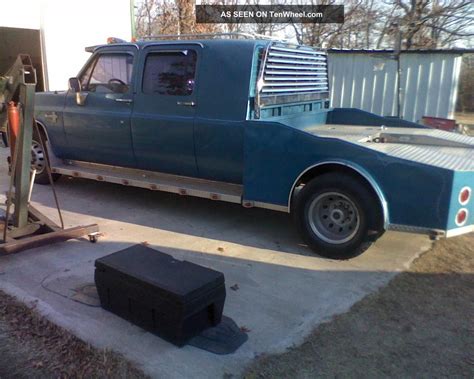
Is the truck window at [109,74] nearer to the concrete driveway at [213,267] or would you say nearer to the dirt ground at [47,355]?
the concrete driveway at [213,267]

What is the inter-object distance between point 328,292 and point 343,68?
8777 mm

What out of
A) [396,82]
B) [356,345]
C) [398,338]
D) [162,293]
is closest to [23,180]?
[162,293]

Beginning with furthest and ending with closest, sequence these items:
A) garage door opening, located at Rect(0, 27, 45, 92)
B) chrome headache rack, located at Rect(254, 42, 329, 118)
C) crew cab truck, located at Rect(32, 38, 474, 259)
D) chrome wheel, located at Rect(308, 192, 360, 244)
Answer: garage door opening, located at Rect(0, 27, 45, 92) < chrome headache rack, located at Rect(254, 42, 329, 118) < chrome wheel, located at Rect(308, 192, 360, 244) < crew cab truck, located at Rect(32, 38, 474, 259)

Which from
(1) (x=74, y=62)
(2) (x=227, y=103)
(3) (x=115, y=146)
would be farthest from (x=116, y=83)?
(1) (x=74, y=62)

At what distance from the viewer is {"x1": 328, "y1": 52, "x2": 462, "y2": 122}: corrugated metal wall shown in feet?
35.4

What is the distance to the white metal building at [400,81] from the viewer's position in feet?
35.4

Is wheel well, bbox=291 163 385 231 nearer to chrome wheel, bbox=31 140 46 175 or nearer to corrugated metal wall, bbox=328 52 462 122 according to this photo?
chrome wheel, bbox=31 140 46 175

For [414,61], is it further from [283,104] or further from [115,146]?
[115,146]

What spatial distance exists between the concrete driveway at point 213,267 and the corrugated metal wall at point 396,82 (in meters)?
6.44

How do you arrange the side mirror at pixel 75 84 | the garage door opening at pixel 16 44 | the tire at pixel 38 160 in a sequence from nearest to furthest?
1. the side mirror at pixel 75 84
2. the tire at pixel 38 160
3. the garage door opening at pixel 16 44

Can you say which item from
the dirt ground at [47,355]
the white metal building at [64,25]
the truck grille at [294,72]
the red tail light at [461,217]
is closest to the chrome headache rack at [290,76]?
the truck grille at [294,72]

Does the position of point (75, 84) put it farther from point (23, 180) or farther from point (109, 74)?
point (23, 180)

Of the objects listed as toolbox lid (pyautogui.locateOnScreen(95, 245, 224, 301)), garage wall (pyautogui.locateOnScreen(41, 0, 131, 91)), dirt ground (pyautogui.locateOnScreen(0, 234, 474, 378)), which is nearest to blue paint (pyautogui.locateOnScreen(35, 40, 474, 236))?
dirt ground (pyautogui.locateOnScreen(0, 234, 474, 378))

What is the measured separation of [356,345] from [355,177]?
1.71m
